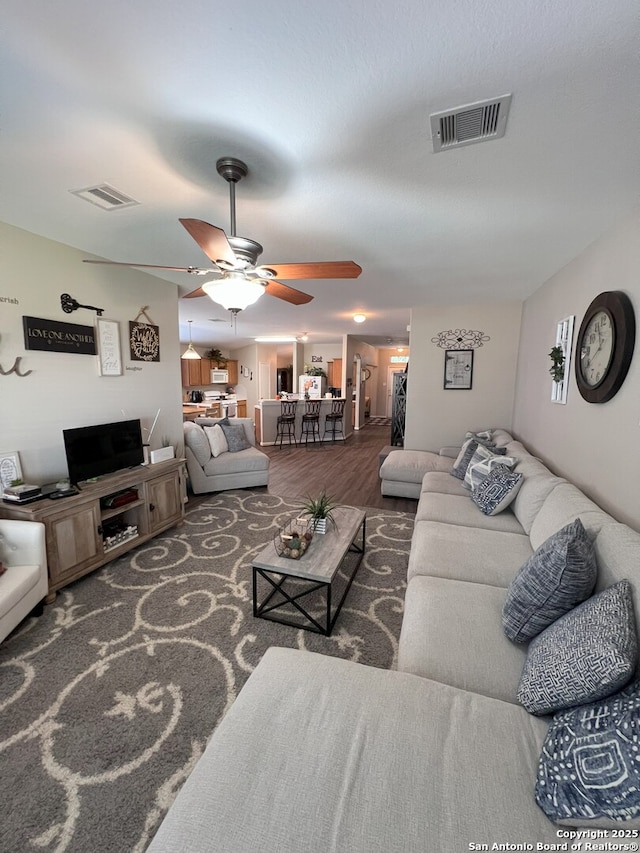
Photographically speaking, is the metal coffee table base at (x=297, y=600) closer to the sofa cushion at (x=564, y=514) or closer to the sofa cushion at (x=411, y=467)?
the sofa cushion at (x=564, y=514)

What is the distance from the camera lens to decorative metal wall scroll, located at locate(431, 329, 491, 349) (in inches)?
191

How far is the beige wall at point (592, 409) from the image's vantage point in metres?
1.94

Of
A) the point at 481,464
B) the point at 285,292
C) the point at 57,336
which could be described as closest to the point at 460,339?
the point at 481,464

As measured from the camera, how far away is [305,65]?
1.15 m

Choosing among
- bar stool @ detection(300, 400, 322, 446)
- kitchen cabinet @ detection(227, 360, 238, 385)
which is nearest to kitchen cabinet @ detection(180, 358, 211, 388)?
kitchen cabinet @ detection(227, 360, 238, 385)

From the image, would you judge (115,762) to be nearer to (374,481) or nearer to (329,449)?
(374,481)

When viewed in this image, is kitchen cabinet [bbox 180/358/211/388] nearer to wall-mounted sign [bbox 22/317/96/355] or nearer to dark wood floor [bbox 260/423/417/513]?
dark wood floor [bbox 260/423/417/513]

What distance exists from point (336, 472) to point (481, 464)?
9.20 ft

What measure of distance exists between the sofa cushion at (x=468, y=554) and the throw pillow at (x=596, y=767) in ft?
3.15

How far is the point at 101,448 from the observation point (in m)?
2.91

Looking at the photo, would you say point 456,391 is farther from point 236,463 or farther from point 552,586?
point 552,586

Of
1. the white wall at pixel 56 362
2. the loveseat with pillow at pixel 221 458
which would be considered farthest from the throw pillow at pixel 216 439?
the white wall at pixel 56 362

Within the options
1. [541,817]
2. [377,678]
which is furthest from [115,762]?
[541,817]

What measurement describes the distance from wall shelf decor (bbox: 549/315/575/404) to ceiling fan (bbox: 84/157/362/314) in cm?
201
